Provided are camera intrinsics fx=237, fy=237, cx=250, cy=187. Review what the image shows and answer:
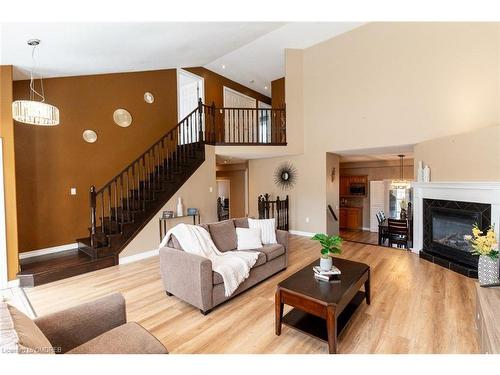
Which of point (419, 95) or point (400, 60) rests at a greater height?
point (400, 60)

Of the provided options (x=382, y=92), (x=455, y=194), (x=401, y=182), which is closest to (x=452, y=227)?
(x=455, y=194)

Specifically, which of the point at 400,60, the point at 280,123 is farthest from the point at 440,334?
the point at 280,123

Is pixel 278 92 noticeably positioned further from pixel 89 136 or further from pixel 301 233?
pixel 89 136

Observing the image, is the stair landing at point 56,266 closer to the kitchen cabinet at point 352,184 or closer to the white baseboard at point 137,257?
the white baseboard at point 137,257

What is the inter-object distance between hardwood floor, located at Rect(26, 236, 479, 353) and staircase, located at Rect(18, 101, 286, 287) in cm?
28

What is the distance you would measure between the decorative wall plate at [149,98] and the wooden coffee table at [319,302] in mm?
5415

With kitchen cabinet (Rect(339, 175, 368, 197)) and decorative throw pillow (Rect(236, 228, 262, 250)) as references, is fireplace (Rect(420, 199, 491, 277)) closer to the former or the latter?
decorative throw pillow (Rect(236, 228, 262, 250))

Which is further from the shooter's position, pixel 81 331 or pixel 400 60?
pixel 400 60

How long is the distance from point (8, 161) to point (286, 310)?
164 inches
